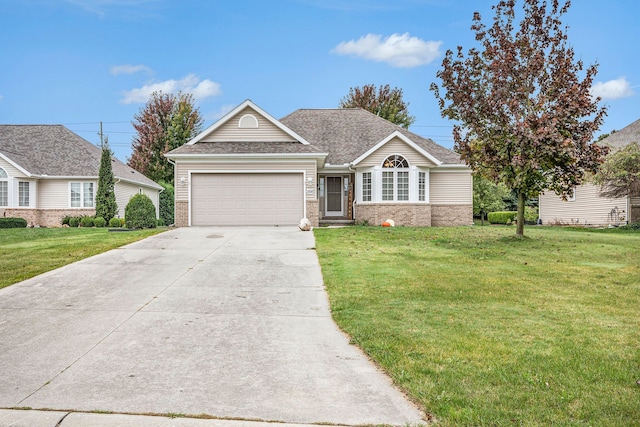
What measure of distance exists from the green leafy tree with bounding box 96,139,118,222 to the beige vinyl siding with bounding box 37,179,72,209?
3.17 m

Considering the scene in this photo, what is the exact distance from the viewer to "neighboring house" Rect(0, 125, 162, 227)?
2734cm

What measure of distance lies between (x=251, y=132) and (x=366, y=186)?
6.04m

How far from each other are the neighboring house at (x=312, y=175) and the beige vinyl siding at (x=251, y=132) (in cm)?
4

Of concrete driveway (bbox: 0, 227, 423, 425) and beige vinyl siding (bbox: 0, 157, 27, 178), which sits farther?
beige vinyl siding (bbox: 0, 157, 27, 178)

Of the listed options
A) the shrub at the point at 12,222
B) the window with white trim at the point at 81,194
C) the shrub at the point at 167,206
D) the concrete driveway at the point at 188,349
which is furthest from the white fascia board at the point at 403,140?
the shrub at the point at 167,206

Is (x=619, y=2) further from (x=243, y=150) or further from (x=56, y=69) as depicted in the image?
(x=56, y=69)

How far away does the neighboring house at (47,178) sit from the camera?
1077 inches

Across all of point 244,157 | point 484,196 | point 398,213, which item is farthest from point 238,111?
point 484,196

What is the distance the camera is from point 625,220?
2823 cm

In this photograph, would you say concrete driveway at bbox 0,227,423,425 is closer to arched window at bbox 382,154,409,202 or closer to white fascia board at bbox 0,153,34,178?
arched window at bbox 382,154,409,202

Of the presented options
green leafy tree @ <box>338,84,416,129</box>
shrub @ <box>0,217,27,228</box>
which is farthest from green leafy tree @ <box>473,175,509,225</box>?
shrub @ <box>0,217,27,228</box>

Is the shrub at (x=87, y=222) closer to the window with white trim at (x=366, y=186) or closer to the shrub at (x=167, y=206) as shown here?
the shrub at (x=167, y=206)

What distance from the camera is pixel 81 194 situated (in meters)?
28.7

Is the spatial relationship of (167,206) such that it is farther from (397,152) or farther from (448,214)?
(448,214)
